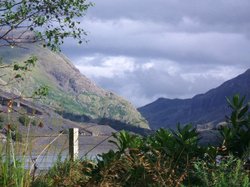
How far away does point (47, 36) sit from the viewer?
53.8 ft

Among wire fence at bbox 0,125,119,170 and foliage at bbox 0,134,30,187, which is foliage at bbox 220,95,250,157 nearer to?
wire fence at bbox 0,125,119,170

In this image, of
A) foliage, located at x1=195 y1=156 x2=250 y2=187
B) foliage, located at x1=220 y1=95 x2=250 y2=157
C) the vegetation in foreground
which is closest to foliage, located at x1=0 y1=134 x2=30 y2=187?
the vegetation in foreground

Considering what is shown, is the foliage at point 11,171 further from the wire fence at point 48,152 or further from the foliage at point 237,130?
the foliage at point 237,130

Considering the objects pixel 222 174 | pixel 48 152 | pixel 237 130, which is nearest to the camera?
pixel 222 174

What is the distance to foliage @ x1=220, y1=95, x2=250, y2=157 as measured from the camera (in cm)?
502

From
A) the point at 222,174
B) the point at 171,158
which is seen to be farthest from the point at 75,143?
the point at 222,174

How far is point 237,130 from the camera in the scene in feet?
16.9

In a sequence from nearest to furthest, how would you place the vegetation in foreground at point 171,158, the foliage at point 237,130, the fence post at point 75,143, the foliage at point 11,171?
1. the vegetation in foreground at point 171,158
2. the foliage at point 237,130
3. the foliage at point 11,171
4. the fence post at point 75,143

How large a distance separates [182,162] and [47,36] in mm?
11897

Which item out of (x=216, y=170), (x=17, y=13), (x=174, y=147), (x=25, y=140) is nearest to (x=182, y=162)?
(x=174, y=147)

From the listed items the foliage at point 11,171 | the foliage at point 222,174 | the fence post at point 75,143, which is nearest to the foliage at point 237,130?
the foliage at point 222,174

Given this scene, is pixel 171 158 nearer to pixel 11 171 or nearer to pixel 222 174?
pixel 222 174

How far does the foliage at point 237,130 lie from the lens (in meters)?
5.02

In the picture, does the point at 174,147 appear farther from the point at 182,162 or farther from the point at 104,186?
the point at 104,186
